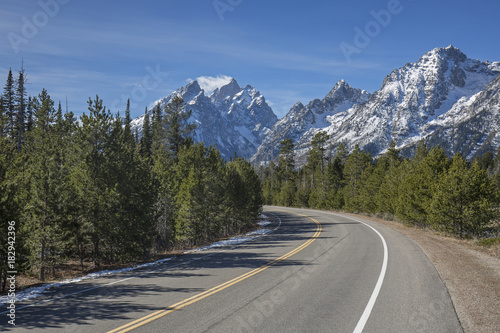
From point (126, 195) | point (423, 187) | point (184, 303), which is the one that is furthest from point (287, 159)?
point (184, 303)

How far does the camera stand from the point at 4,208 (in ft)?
34.9

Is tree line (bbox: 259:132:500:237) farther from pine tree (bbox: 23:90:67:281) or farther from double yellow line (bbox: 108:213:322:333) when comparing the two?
pine tree (bbox: 23:90:67:281)

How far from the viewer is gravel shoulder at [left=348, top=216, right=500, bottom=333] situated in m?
A: 7.06

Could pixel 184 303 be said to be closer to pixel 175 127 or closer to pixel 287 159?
pixel 175 127

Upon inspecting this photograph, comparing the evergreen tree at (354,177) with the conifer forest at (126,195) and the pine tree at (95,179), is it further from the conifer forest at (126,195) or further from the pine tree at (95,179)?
the pine tree at (95,179)

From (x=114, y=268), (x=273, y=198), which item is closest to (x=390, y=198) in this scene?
(x=114, y=268)

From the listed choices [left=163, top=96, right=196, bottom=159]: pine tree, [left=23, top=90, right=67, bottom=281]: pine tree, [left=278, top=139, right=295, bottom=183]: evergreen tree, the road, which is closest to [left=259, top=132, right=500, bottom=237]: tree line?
the road

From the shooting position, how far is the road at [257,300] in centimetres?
676

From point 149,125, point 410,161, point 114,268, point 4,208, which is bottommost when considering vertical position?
A: point 114,268

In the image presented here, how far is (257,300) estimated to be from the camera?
8.39 metres

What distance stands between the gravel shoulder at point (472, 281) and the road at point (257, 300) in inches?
13.0

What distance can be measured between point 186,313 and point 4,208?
803 cm

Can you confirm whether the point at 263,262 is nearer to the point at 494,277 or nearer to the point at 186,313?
the point at 186,313

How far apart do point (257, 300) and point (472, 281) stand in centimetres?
742
